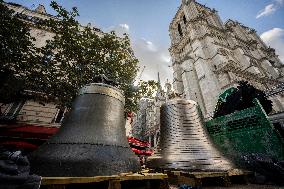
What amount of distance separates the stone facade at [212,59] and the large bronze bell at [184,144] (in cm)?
2011

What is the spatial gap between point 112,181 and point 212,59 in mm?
31863

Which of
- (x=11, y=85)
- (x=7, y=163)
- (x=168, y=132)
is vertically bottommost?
(x=7, y=163)

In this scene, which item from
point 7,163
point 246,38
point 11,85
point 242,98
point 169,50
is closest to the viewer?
point 7,163

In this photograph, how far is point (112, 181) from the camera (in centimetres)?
247

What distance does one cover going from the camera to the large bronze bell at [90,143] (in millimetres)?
2639

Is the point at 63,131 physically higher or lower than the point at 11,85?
lower

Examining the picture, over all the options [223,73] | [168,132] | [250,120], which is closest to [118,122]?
[168,132]

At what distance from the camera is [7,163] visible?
207 centimetres

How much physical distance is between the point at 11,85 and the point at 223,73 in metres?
26.1

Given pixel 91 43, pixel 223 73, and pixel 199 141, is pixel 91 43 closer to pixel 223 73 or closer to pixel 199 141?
pixel 199 141

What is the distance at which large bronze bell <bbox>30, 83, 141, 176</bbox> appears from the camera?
8.66 ft

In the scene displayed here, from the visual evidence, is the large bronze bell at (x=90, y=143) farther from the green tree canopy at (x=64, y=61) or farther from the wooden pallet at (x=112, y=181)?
the green tree canopy at (x=64, y=61)

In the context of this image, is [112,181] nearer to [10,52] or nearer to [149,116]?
[10,52]

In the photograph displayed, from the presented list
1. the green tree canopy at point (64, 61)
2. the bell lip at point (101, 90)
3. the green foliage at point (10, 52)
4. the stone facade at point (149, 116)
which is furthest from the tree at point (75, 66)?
the stone facade at point (149, 116)
